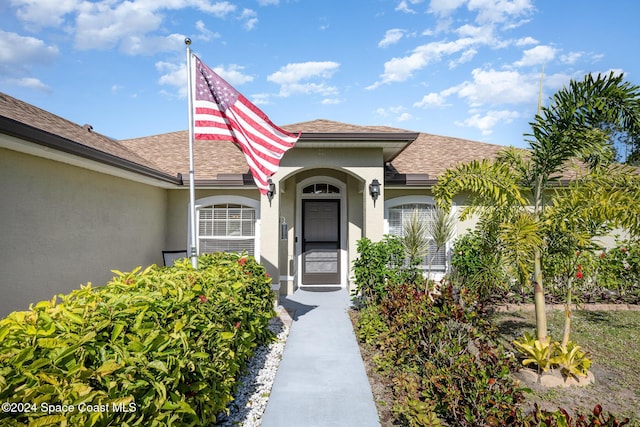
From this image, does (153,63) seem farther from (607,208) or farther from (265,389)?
(607,208)

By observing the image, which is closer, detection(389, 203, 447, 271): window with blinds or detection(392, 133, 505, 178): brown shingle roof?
detection(389, 203, 447, 271): window with blinds

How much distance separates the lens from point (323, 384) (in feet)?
15.8

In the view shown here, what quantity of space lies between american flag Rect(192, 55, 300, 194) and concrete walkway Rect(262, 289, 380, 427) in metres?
2.88

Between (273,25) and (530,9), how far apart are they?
6.86m

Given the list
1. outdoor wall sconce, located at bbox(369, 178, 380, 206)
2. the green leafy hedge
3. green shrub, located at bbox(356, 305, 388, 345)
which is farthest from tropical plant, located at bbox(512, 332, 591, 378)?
outdoor wall sconce, located at bbox(369, 178, 380, 206)

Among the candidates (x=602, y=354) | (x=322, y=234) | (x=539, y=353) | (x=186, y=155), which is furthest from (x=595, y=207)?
(x=186, y=155)

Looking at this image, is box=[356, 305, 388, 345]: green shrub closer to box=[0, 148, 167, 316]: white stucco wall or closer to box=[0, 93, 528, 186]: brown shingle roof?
box=[0, 93, 528, 186]: brown shingle roof

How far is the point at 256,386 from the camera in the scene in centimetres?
480

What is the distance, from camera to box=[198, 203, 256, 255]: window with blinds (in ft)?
32.4

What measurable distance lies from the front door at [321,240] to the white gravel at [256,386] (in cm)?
407

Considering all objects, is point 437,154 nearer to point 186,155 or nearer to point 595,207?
point 595,207

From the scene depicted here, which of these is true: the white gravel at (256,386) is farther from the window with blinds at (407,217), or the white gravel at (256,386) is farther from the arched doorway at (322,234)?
the window with blinds at (407,217)

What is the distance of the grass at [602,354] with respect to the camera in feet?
14.0

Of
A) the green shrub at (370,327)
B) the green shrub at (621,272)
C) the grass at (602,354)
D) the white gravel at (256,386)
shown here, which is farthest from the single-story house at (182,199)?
the green shrub at (621,272)
